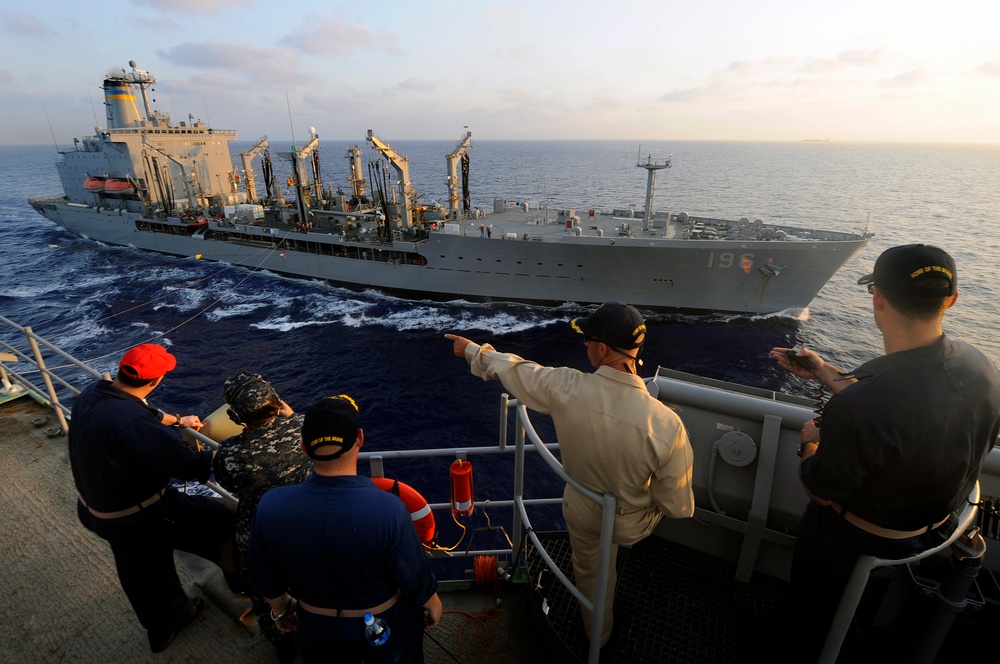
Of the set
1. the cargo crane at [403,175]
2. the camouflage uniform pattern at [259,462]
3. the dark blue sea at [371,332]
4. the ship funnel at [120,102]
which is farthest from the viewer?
the ship funnel at [120,102]

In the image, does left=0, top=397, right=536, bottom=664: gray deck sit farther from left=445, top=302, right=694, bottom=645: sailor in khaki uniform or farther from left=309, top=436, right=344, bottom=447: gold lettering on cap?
Answer: left=309, top=436, right=344, bottom=447: gold lettering on cap

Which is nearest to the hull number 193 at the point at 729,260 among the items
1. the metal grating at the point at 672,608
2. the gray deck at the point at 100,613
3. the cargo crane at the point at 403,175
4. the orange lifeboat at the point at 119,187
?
the cargo crane at the point at 403,175

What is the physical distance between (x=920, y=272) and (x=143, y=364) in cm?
385

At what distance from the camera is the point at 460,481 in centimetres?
344

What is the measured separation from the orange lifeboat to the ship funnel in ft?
16.8

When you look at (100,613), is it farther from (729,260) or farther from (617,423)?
(729,260)

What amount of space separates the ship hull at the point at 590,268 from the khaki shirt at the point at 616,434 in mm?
17382

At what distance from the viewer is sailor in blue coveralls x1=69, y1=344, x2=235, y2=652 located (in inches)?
110

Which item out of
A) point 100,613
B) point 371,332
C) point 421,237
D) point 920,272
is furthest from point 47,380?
point 421,237

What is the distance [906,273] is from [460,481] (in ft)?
8.94

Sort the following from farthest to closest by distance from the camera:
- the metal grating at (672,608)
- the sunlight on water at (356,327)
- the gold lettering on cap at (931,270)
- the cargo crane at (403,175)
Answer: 1. the cargo crane at (403,175)
2. the sunlight on water at (356,327)
3. the metal grating at (672,608)
4. the gold lettering on cap at (931,270)

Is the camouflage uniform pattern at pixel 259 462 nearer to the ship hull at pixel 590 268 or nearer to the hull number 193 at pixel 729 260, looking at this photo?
the ship hull at pixel 590 268

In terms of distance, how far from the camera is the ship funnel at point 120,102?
34.0m

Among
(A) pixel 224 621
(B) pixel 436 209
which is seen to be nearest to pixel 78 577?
(A) pixel 224 621
